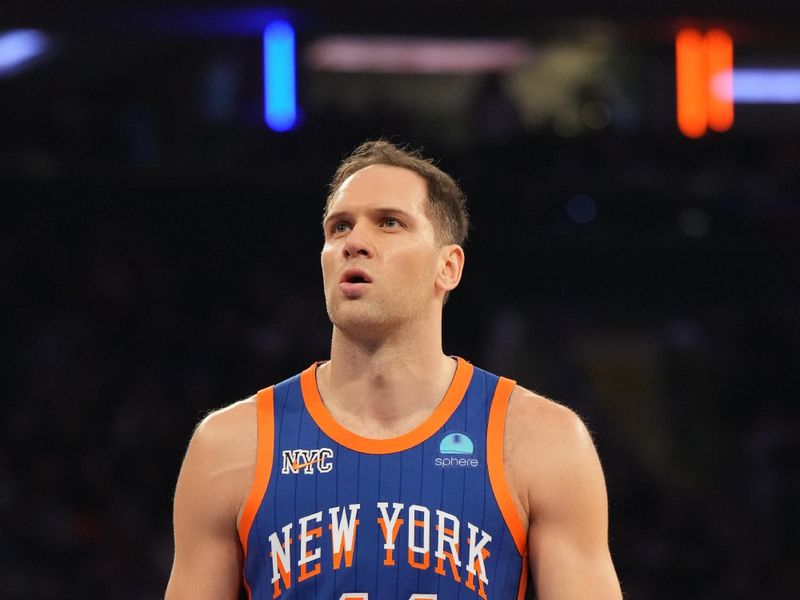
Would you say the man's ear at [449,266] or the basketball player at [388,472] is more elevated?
the man's ear at [449,266]

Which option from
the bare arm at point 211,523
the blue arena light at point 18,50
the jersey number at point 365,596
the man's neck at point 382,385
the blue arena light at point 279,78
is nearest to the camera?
the jersey number at point 365,596

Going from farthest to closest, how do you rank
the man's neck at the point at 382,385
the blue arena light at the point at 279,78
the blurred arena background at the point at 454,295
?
the blue arena light at the point at 279,78 < the blurred arena background at the point at 454,295 < the man's neck at the point at 382,385

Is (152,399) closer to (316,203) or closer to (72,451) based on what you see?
(72,451)

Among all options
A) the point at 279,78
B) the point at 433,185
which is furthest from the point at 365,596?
the point at 279,78

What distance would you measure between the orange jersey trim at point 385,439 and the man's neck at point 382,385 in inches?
0.9

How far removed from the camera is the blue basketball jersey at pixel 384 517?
3.33 metres

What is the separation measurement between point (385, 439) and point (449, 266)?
0.57 m

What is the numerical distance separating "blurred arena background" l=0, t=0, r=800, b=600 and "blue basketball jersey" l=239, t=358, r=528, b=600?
248 inches

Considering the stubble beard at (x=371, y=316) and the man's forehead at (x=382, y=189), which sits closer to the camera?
the stubble beard at (x=371, y=316)

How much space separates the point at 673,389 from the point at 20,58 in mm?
8109

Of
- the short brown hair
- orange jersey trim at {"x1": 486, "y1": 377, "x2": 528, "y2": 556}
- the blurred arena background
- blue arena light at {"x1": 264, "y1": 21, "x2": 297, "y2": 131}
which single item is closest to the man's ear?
the short brown hair

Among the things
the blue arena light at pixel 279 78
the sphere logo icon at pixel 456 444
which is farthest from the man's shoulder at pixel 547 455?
the blue arena light at pixel 279 78

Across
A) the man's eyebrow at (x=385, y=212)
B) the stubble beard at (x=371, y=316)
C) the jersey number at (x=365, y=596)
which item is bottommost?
the jersey number at (x=365, y=596)

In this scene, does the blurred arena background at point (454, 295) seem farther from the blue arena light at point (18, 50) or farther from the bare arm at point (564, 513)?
the bare arm at point (564, 513)
